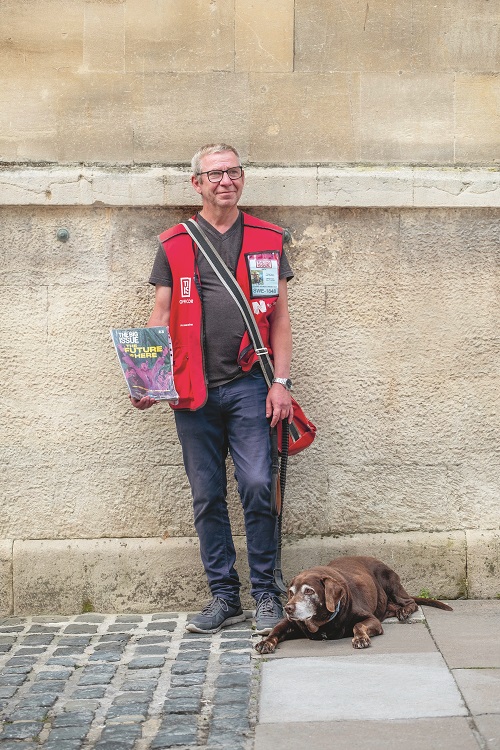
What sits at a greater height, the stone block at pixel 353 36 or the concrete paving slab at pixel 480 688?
the stone block at pixel 353 36

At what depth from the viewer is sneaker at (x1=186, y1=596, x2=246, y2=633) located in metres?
5.25

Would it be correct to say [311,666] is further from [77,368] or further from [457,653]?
[77,368]

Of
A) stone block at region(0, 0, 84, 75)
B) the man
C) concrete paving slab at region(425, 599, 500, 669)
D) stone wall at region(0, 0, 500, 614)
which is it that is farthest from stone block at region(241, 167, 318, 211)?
concrete paving slab at region(425, 599, 500, 669)

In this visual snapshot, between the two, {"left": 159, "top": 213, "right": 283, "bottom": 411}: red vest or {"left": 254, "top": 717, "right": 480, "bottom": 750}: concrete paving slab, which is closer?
{"left": 254, "top": 717, "right": 480, "bottom": 750}: concrete paving slab

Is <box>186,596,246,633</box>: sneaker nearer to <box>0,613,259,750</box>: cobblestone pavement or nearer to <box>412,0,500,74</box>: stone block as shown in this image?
<box>0,613,259,750</box>: cobblestone pavement

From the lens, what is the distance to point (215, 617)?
5289 millimetres

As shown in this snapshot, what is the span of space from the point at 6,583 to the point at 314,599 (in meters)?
1.77

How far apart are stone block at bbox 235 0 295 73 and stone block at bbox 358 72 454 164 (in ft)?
1.50

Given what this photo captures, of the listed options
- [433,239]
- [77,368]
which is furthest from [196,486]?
[433,239]

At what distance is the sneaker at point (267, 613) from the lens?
5180 mm

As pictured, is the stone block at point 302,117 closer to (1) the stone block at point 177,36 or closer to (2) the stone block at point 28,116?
(1) the stone block at point 177,36

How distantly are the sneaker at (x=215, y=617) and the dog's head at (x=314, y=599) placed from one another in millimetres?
542

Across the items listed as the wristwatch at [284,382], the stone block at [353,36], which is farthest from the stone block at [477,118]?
the wristwatch at [284,382]

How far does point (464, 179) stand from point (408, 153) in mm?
324
